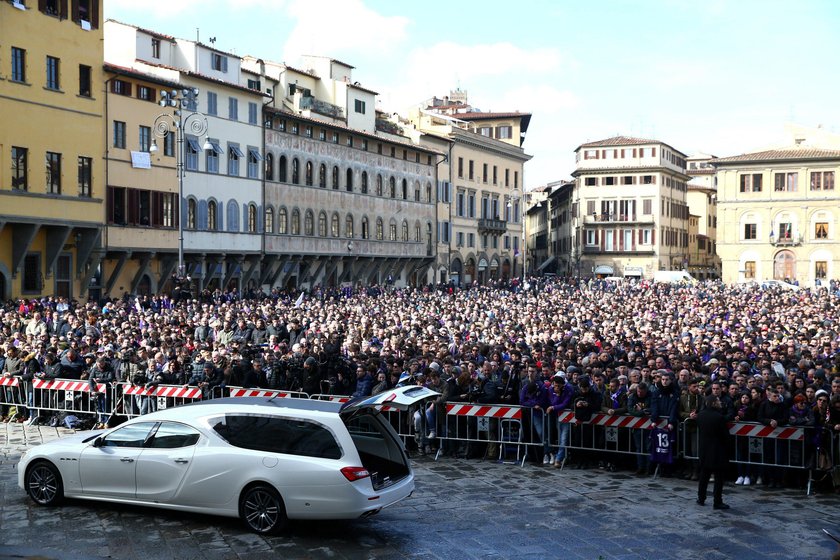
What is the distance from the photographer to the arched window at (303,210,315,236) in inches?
2077

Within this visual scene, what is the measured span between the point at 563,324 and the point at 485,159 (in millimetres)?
50677

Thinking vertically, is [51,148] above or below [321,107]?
below

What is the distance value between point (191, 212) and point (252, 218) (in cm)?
504

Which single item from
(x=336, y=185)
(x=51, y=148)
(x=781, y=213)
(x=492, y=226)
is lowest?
(x=492, y=226)

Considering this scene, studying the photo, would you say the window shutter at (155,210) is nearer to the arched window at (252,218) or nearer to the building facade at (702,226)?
the arched window at (252,218)

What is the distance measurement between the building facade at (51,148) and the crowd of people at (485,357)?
16.5 ft

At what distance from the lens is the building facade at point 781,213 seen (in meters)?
75.1

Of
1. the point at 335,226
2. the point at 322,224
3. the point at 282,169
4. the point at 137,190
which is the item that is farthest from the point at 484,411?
the point at 335,226

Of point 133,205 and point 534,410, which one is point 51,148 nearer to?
point 133,205

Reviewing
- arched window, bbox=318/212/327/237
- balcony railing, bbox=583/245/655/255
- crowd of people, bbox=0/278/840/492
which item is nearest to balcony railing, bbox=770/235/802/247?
balcony railing, bbox=583/245/655/255

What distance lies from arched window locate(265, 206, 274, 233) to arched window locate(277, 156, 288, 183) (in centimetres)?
179

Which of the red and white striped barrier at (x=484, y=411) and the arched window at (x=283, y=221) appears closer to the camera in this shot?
the red and white striped barrier at (x=484, y=411)

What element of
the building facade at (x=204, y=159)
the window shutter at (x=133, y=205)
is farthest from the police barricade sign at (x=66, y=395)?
the window shutter at (x=133, y=205)

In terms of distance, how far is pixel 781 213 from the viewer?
76188 millimetres
